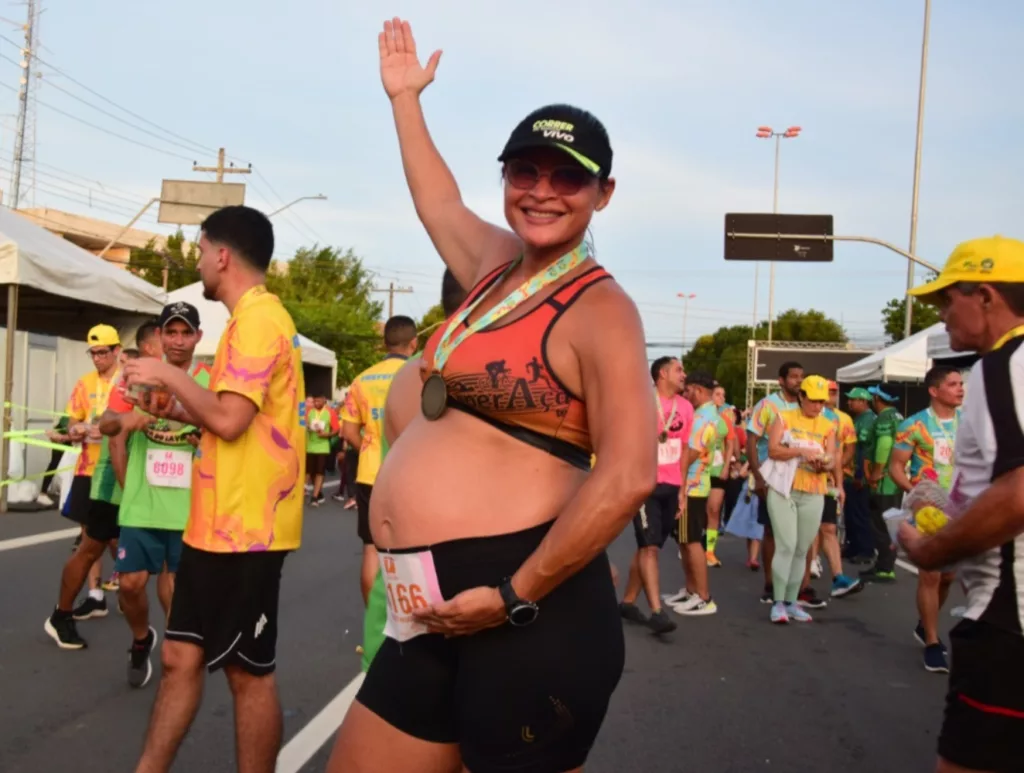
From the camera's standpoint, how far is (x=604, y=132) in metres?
2.33

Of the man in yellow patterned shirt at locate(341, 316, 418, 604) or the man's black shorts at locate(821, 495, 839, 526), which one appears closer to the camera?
the man in yellow patterned shirt at locate(341, 316, 418, 604)

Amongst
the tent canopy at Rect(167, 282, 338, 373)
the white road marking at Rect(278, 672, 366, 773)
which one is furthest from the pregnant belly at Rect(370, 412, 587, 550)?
the tent canopy at Rect(167, 282, 338, 373)

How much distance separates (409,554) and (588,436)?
45 cm

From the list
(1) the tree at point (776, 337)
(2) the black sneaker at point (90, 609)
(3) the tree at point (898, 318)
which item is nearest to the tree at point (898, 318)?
(3) the tree at point (898, 318)

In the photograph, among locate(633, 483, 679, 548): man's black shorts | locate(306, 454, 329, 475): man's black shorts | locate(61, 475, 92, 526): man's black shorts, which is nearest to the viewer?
locate(61, 475, 92, 526): man's black shorts

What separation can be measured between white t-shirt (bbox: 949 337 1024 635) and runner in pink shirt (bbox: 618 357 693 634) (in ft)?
16.7

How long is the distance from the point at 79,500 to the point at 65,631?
94 cm

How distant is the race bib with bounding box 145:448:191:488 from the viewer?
5.51 meters

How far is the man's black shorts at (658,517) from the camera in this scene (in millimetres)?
8273

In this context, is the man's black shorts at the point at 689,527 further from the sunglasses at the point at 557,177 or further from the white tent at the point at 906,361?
the white tent at the point at 906,361

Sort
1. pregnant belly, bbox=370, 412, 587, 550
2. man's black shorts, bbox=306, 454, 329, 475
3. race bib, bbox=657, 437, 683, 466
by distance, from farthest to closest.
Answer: man's black shorts, bbox=306, 454, 329, 475 → race bib, bbox=657, 437, 683, 466 → pregnant belly, bbox=370, 412, 587, 550

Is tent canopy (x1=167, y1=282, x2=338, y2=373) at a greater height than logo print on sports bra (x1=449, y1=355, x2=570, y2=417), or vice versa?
tent canopy (x1=167, y1=282, x2=338, y2=373)

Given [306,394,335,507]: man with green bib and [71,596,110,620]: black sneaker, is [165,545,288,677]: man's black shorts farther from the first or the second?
[306,394,335,507]: man with green bib

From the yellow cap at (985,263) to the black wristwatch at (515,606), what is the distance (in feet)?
5.55
